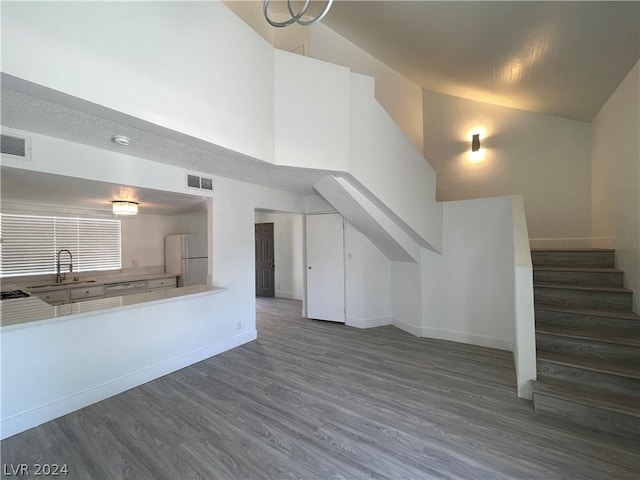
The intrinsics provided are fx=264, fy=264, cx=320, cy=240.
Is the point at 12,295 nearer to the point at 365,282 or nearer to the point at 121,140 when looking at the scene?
the point at 121,140

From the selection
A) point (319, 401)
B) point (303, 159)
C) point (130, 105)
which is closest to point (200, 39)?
point (130, 105)

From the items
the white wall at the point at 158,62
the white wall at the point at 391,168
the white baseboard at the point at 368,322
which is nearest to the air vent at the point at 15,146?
the white wall at the point at 158,62

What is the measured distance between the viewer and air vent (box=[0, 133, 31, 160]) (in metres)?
1.99

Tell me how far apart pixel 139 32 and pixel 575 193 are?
5490 millimetres

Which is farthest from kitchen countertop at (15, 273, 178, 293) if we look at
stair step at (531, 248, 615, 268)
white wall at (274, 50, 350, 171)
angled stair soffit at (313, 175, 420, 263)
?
stair step at (531, 248, 615, 268)

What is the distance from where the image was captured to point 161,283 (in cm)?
504

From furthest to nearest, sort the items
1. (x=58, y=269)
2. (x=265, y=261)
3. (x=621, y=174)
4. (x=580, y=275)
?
(x=265, y=261) < (x=58, y=269) < (x=580, y=275) < (x=621, y=174)

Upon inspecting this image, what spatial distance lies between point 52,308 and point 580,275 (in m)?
5.55

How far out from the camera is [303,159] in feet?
9.11

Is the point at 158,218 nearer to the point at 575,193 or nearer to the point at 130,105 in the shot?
the point at 130,105

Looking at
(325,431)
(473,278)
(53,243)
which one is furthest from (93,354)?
(473,278)

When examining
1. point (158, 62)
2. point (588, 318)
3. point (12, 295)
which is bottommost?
point (588, 318)

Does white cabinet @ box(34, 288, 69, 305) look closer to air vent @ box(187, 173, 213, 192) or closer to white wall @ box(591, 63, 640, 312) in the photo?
air vent @ box(187, 173, 213, 192)

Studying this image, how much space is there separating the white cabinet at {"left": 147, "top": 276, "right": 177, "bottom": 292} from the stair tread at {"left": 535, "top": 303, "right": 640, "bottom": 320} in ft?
18.9
